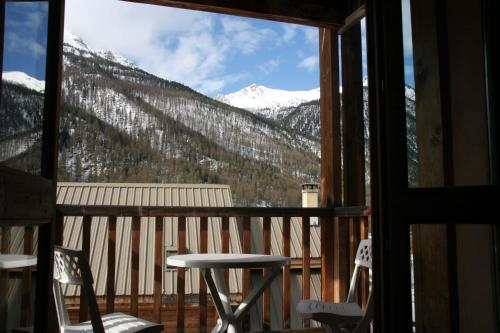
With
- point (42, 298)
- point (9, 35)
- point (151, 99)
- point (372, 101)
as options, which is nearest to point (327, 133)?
point (151, 99)

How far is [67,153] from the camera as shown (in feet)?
14.1

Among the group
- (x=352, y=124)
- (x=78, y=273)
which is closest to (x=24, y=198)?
(x=78, y=273)

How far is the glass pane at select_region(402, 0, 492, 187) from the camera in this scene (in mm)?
1698

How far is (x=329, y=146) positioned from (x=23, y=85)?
3.47m

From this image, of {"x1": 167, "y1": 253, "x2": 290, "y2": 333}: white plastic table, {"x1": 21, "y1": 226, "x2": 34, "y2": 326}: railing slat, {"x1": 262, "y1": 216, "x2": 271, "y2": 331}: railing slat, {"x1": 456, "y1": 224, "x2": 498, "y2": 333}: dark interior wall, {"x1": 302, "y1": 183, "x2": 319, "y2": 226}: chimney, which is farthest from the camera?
{"x1": 302, "y1": 183, "x2": 319, "y2": 226}: chimney

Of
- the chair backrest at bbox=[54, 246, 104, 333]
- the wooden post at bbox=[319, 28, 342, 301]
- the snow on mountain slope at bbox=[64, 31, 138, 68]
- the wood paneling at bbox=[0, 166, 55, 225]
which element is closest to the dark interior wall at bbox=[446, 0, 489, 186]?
the wood paneling at bbox=[0, 166, 55, 225]

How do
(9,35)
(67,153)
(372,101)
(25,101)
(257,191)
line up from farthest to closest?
(257,191) → (67,153) → (372,101) → (25,101) → (9,35)

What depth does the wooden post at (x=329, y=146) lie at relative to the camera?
174 inches

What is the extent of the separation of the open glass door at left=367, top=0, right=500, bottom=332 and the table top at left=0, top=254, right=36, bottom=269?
117 centimetres

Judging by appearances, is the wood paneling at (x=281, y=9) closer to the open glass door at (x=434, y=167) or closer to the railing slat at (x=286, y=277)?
the railing slat at (x=286, y=277)

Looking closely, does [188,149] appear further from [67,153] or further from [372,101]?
[372,101]

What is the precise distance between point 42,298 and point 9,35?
0.98m

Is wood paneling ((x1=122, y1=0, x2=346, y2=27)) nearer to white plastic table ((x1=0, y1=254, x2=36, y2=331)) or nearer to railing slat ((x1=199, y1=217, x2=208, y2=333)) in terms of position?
railing slat ((x1=199, y1=217, x2=208, y2=333))

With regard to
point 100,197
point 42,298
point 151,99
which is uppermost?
point 151,99
